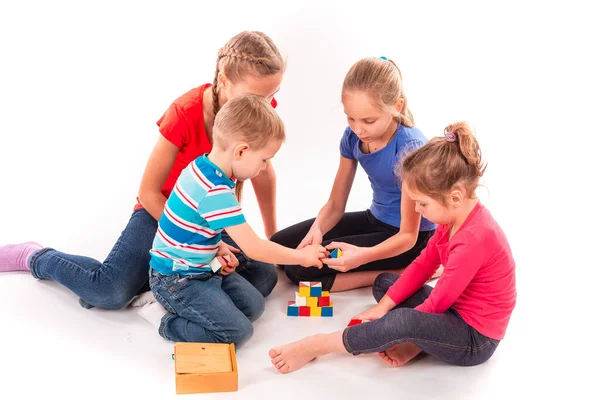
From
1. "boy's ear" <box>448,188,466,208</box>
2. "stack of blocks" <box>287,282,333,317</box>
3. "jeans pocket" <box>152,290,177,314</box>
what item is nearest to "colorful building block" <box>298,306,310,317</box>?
"stack of blocks" <box>287,282,333,317</box>

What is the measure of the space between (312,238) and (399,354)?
2.35ft

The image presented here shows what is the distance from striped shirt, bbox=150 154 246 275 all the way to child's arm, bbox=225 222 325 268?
0.04 meters

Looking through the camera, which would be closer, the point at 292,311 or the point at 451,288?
the point at 451,288

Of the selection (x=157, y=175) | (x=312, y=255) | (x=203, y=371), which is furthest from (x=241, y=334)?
(x=157, y=175)

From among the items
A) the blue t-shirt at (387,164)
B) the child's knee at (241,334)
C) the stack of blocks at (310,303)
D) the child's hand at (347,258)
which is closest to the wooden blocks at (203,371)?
the child's knee at (241,334)

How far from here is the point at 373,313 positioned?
287 centimetres

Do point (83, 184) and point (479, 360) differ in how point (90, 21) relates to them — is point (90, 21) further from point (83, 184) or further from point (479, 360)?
point (479, 360)

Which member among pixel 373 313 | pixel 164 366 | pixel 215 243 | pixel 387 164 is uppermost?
pixel 387 164

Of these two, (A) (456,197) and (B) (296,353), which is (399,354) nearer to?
(B) (296,353)

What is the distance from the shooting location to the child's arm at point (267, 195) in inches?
138

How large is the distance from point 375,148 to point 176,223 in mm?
904

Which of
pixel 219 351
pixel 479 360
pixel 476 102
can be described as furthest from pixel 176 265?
pixel 476 102

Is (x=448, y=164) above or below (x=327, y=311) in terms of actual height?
above

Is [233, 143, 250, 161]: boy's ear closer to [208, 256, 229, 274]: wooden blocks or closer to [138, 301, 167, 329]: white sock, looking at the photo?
[208, 256, 229, 274]: wooden blocks
